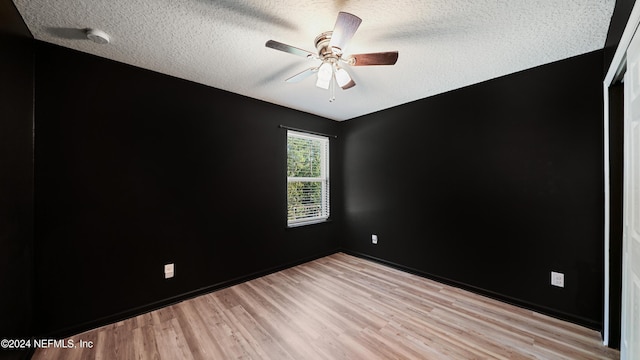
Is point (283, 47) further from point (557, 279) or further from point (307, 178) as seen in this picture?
point (557, 279)

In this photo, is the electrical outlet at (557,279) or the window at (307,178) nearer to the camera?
the electrical outlet at (557,279)

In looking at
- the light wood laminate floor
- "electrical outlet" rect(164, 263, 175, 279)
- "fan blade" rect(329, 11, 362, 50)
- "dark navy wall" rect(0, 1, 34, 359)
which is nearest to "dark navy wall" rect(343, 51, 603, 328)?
the light wood laminate floor

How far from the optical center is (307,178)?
149 inches

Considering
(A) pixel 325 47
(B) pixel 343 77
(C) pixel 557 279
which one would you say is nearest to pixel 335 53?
(A) pixel 325 47

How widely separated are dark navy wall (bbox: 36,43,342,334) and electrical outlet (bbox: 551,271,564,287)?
3016mm

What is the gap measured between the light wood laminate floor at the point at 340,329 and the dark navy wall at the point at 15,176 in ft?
1.67

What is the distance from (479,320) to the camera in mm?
2113

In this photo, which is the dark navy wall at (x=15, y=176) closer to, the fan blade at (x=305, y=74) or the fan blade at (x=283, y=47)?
the fan blade at (x=283, y=47)

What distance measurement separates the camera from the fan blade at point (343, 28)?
1277 millimetres

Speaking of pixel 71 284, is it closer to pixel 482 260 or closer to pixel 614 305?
pixel 482 260

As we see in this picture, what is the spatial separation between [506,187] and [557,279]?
919 mm

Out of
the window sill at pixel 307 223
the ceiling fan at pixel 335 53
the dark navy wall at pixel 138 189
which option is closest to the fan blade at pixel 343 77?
the ceiling fan at pixel 335 53

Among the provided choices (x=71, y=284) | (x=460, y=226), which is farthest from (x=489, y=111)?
(x=71, y=284)

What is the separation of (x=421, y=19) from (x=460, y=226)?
2.25m
